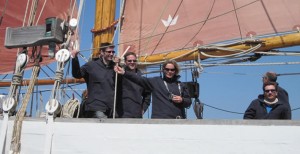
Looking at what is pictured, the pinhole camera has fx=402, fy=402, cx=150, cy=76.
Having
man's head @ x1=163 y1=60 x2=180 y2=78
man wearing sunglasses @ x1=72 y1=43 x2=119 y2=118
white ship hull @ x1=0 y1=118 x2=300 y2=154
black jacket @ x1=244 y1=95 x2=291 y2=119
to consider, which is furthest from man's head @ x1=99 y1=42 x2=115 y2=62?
black jacket @ x1=244 y1=95 x2=291 y2=119

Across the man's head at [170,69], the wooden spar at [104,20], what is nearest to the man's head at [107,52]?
the man's head at [170,69]

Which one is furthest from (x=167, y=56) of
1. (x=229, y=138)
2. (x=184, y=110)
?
(x=229, y=138)

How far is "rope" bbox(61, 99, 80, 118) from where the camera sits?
3.51m

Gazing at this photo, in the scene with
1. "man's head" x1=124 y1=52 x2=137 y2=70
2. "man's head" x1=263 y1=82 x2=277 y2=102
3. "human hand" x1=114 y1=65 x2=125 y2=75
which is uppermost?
"man's head" x1=124 y1=52 x2=137 y2=70

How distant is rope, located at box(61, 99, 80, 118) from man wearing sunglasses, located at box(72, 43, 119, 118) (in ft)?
0.89

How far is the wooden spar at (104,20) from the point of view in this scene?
5668 millimetres

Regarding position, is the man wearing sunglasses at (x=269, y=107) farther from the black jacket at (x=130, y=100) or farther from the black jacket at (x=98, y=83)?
the black jacket at (x=98, y=83)

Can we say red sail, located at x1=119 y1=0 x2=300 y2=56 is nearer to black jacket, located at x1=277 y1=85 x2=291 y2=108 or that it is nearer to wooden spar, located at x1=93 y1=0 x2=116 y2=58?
wooden spar, located at x1=93 y1=0 x2=116 y2=58

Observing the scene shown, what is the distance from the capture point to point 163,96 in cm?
302

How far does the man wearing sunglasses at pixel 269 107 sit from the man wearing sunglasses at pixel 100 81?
1095 millimetres

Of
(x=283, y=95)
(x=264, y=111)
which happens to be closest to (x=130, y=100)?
(x=264, y=111)

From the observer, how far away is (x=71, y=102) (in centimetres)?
372

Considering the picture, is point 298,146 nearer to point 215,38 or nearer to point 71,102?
point 71,102

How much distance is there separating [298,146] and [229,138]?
15.7 inches
